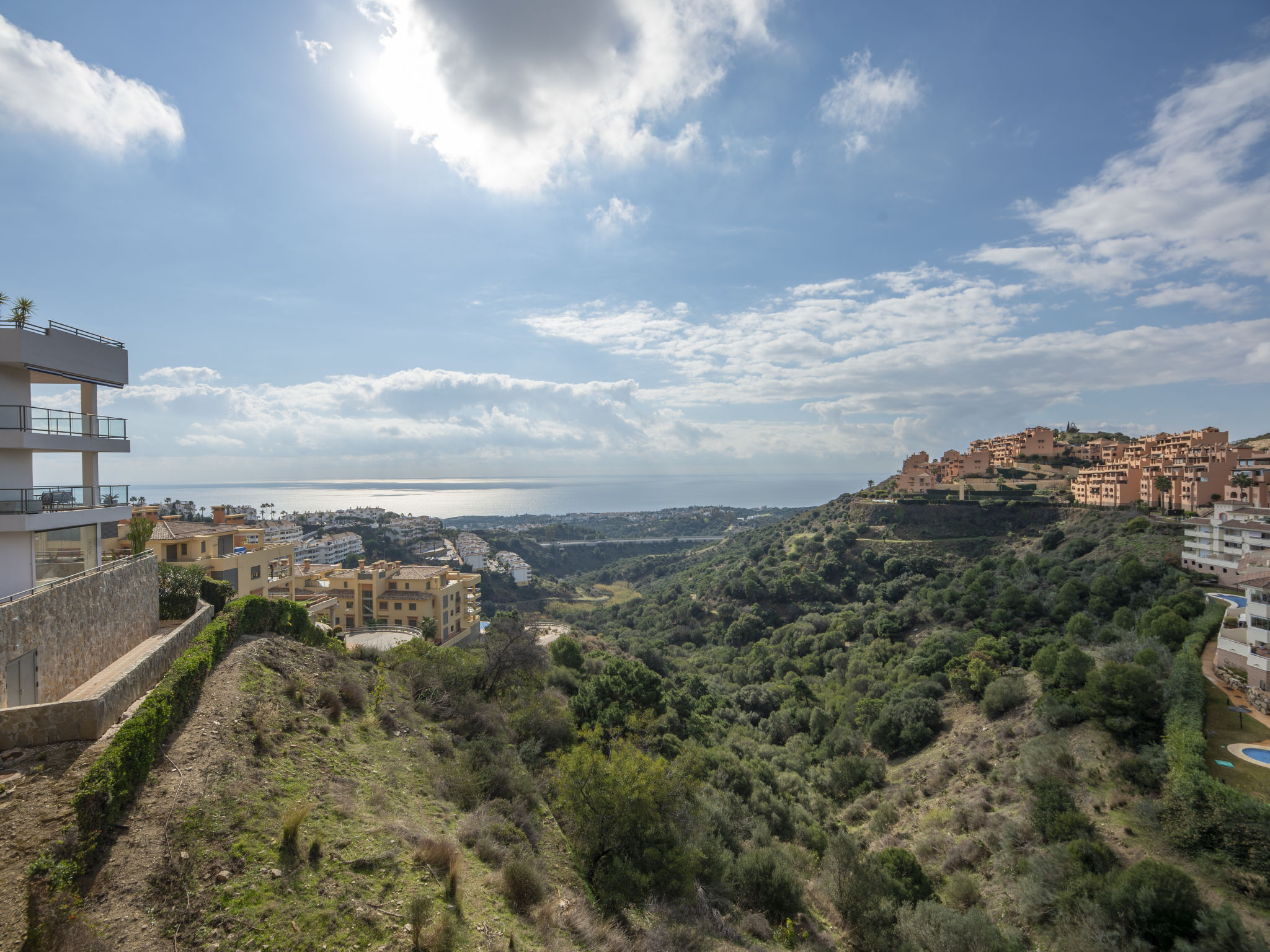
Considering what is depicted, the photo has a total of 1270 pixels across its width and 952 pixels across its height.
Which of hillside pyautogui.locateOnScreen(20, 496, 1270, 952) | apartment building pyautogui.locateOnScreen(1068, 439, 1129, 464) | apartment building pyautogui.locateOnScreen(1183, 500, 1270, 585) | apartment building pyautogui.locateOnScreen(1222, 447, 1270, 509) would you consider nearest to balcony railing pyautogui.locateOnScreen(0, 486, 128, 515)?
hillside pyautogui.locateOnScreen(20, 496, 1270, 952)

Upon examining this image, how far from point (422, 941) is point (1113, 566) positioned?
139 feet

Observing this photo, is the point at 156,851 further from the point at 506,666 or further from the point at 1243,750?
the point at 1243,750

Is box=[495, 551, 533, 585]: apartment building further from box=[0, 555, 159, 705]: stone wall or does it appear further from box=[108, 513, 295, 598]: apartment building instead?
box=[0, 555, 159, 705]: stone wall

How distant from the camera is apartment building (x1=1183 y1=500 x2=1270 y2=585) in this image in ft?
95.0

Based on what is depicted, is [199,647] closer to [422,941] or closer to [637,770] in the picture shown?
[422,941]

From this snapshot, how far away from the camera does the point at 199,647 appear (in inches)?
439

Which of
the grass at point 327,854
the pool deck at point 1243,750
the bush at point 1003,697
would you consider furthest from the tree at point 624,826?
the bush at point 1003,697

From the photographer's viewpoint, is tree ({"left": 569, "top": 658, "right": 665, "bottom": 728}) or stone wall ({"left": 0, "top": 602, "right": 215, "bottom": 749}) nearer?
stone wall ({"left": 0, "top": 602, "right": 215, "bottom": 749})

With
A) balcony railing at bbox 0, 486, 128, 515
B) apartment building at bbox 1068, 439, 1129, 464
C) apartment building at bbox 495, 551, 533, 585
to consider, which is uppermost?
apartment building at bbox 1068, 439, 1129, 464

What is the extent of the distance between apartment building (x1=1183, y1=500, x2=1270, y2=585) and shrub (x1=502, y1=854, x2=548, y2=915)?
35807mm

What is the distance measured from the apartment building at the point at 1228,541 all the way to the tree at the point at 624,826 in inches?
1274

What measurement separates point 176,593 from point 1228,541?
159ft

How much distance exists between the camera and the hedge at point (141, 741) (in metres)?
6.30

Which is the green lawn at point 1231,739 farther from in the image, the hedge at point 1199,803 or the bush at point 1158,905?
the bush at point 1158,905
